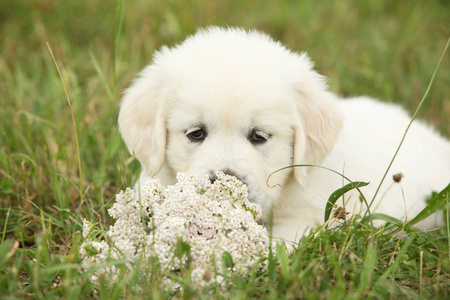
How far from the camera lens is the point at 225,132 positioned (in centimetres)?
315

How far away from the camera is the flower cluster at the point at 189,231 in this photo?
2498 mm

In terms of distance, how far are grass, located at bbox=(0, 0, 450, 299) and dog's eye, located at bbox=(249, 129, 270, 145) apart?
69 cm

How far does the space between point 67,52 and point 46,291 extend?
3972mm

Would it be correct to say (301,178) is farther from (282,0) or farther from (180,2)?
(282,0)

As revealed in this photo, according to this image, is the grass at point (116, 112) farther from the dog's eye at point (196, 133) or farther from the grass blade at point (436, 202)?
the dog's eye at point (196, 133)

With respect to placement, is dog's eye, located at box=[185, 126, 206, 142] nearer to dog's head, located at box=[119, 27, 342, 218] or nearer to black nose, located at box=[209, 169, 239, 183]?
dog's head, located at box=[119, 27, 342, 218]

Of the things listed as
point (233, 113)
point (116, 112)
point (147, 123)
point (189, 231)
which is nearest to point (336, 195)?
point (233, 113)

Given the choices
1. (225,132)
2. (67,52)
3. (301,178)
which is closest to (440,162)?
(301,178)

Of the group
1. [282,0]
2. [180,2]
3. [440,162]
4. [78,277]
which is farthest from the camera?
[282,0]

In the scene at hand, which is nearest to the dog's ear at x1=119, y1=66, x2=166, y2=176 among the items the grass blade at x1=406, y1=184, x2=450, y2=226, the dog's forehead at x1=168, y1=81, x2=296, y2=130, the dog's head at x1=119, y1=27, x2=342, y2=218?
the dog's head at x1=119, y1=27, x2=342, y2=218

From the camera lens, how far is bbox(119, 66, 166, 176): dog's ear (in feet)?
11.0

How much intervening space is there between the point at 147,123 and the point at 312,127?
102cm

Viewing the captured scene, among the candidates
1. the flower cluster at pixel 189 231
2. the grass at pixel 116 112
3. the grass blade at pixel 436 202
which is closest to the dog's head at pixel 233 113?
the flower cluster at pixel 189 231

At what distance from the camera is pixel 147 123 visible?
3400 millimetres
